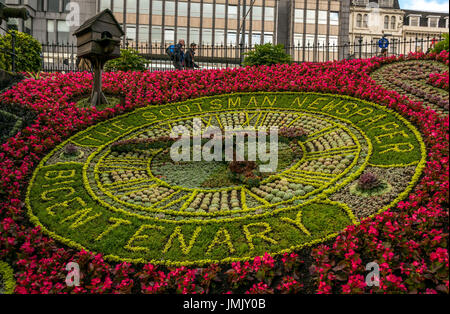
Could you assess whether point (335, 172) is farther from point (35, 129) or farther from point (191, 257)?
point (35, 129)

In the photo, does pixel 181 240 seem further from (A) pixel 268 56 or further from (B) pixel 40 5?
(B) pixel 40 5

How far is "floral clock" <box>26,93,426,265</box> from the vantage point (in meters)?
4.95

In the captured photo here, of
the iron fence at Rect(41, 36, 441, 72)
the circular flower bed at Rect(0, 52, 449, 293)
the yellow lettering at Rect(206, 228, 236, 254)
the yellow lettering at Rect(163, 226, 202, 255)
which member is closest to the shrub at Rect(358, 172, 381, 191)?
the circular flower bed at Rect(0, 52, 449, 293)

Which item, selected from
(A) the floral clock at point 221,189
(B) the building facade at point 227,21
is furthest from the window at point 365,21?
(A) the floral clock at point 221,189

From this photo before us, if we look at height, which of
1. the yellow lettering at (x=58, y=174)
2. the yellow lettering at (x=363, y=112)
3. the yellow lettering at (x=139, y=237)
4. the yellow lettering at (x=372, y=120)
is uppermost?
the yellow lettering at (x=363, y=112)

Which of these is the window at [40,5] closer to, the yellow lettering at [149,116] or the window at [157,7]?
the window at [157,7]

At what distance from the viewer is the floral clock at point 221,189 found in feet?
16.3

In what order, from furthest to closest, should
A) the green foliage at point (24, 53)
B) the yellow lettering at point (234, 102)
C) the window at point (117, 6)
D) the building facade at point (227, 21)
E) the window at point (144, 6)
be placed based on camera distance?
the window at point (144, 6)
the window at point (117, 6)
the building facade at point (227, 21)
the green foliage at point (24, 53)
the yellow lettering at point (234, 102)

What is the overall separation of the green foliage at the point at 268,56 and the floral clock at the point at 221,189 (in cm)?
485

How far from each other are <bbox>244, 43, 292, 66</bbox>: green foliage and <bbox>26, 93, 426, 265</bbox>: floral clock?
4853mm

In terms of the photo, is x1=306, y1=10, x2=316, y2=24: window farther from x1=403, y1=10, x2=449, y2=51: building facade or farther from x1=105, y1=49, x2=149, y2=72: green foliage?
x1=105, y1=49, x2=149, y2=72: green foliage

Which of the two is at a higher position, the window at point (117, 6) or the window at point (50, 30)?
the window at point (117, 6)

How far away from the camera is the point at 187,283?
13.6ft

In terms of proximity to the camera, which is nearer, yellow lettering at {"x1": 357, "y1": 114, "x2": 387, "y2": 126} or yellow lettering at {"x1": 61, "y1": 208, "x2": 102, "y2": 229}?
yellow lettering at {"x1": 61, "y1": 208, "x2": 102, "y2": 229}
